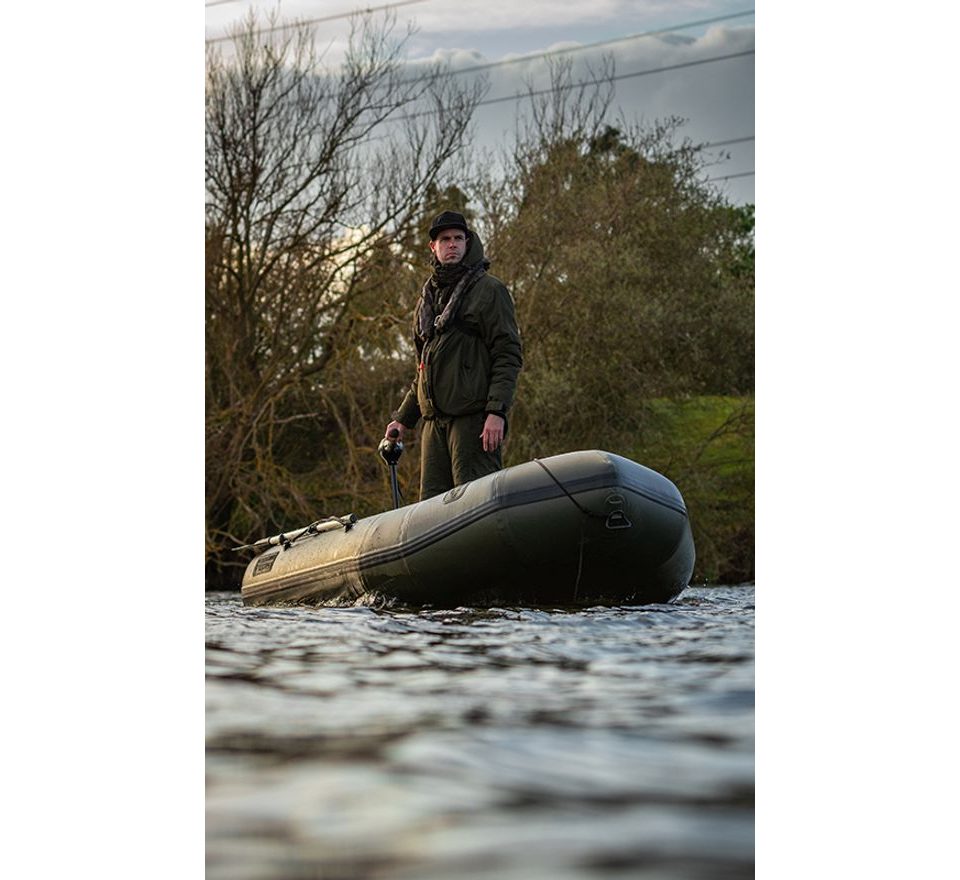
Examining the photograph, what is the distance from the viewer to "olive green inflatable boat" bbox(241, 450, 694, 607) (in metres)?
2.74

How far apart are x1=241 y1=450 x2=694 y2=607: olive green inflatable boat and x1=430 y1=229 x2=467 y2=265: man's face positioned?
643 millimetres

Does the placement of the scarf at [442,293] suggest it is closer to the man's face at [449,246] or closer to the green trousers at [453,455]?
the man's face at [449,246]

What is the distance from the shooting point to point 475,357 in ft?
10.6

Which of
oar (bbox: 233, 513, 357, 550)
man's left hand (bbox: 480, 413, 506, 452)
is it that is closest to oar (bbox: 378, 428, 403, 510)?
oar (bbox: 233, 513, 357, 550)

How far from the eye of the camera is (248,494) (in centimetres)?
577

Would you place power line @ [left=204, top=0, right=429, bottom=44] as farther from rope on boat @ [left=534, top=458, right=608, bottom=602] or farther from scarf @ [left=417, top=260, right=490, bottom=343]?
rope on boat @ [left=534, top=458, right=608, bottom=602]

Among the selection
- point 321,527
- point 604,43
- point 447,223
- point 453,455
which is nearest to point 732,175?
point 604,43

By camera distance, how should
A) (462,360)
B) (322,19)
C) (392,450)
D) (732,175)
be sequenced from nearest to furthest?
1. (732,175)
2. (462,360)
3. (392,450)
4. (322,19)

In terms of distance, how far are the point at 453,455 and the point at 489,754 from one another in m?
1.62

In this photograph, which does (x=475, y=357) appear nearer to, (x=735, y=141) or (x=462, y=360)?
(x=462, y=360)
